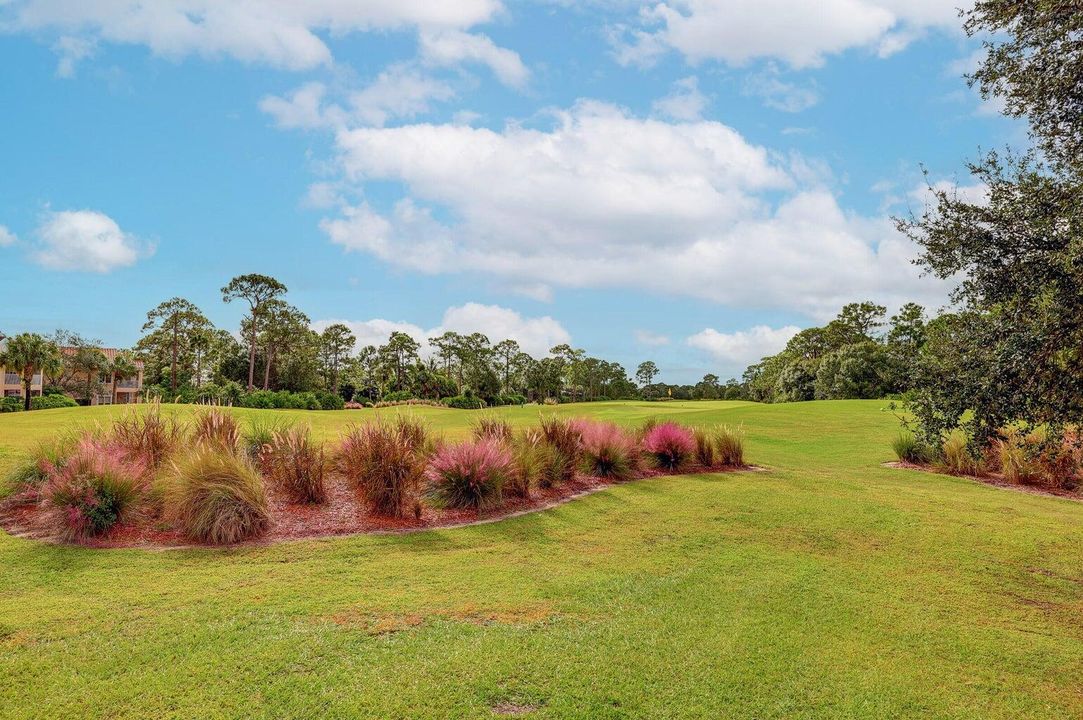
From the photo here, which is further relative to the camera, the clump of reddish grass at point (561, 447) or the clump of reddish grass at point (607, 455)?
the clump of reddish grass at point (607, 455)

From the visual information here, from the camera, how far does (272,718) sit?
12.4 feet

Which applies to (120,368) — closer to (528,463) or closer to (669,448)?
(669,448)

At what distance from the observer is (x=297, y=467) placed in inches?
366

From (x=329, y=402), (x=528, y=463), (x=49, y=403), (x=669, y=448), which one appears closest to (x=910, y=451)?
(x=669, y=448)

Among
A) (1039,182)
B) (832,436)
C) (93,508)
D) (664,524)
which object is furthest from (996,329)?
(832,436)

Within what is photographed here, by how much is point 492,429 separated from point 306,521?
4.75m

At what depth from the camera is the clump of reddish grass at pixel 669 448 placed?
1331cm

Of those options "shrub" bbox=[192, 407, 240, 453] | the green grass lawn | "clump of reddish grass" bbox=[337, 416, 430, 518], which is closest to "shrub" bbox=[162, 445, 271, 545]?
the green grass lawn

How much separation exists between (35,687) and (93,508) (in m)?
4.20

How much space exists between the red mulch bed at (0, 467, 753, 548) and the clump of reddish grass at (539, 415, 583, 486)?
2.61 feet

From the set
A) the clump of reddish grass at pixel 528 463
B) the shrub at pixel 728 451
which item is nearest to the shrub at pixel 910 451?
the shrub at pixel 728 451

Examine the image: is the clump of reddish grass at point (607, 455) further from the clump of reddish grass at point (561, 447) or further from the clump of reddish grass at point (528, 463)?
the clump of reddish grass at point (528, 463)

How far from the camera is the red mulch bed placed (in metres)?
7.59

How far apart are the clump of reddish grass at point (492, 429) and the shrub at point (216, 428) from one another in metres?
4.19
